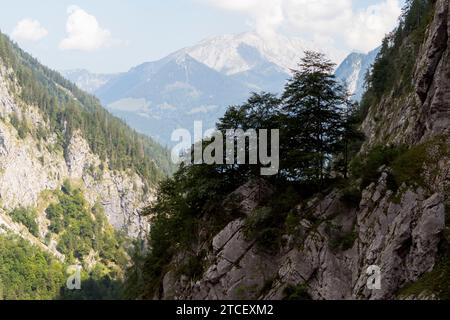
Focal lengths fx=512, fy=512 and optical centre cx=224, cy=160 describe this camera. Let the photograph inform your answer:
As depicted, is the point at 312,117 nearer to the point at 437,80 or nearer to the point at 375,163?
the point at 375,163

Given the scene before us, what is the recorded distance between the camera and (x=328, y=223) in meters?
30.7

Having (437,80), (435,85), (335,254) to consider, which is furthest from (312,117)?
(335,254)

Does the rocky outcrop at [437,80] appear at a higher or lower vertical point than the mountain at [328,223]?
higher

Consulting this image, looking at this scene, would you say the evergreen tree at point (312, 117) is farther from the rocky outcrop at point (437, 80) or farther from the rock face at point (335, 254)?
the rocky outcrop at point (437, 80)

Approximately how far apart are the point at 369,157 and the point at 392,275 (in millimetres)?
9622

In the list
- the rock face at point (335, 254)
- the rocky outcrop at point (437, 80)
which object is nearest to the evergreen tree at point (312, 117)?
the rock face at point (335, 254)

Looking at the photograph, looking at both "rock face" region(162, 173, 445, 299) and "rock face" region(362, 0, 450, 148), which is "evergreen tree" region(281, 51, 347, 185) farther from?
"rock face" region(362, 0, 450, 148)

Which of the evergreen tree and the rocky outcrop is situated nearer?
the rocky outcrop

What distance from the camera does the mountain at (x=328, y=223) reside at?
A: 2530cm

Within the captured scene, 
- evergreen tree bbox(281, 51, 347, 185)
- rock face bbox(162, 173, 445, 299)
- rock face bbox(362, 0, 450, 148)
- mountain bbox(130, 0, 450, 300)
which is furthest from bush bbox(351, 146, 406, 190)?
evergreen tree bbox(281, 51, 347, 185)

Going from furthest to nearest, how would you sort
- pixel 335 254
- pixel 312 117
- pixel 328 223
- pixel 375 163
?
pixel 312 117
pixel 375 163
pixel 328 223
pixel 335 254

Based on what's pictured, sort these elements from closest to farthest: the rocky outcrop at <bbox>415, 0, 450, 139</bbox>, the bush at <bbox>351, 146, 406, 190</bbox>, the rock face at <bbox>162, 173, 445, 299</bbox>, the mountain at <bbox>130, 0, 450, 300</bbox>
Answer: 1. the rock face at <bbox>162, 173, 445, 299</bbox>
2. the mountain at <bbox>130, 0, 450, 300</bbox>
3. the bush at <bbox>351, 146, 406, 190</bbox>
4. the rocky outcrop at <bbox>415, 0, 450, 139</bbox>

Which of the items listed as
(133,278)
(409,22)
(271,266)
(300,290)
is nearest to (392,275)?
(300,290)

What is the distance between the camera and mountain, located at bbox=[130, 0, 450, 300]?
996 inches
